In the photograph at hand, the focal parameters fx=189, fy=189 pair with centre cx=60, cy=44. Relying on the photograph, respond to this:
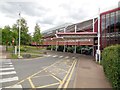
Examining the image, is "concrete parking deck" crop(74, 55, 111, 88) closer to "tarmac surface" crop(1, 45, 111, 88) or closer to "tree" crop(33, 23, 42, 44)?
"tarmac surface" crop(1, 45, 111, 88)

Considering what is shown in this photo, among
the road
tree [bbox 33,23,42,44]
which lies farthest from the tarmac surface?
tree [bbox 33,23,42,44]

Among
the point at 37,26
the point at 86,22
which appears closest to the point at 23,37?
the point at 37,26

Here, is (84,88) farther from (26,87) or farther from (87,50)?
(87,50)

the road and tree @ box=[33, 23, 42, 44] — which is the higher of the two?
tree @ box=[33, 23, 42, 44]

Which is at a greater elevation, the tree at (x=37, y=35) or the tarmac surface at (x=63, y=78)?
the tree at (x=37, y=35)

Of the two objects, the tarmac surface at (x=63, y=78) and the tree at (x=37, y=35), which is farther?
the tree at (x=37, y=35)

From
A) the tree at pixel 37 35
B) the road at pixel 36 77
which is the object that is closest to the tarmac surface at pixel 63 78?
the road at pixel 36 77

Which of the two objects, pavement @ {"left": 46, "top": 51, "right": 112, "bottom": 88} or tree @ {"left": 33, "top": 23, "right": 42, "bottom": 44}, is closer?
pavement @ {"left": 46, "top": 51, "right": 112, "bottom": 88}

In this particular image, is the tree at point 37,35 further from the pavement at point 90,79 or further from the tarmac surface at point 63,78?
the pavement at point 90,79

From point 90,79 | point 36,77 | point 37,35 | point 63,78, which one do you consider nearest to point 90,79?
point 90,79

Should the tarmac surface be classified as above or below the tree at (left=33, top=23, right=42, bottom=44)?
below

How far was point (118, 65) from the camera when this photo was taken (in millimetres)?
7957

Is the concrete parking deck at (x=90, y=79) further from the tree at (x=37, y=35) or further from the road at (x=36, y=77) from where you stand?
the tree at (x=37, y=35)

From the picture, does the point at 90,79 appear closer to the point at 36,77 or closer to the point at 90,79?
the point at 90,79
